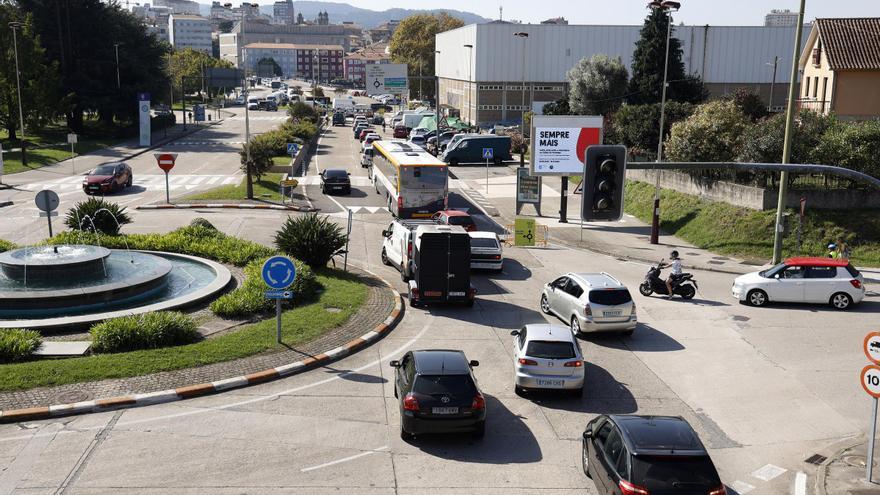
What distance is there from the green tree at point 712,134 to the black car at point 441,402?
90.3 ft

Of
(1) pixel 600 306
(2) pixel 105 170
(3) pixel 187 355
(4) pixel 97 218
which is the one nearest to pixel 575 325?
(1) pixel 600 306

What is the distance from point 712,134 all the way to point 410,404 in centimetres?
2925

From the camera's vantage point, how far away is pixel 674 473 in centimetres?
1025

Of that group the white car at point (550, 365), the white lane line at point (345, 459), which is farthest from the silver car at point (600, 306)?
the white lane line at point (345, 459)

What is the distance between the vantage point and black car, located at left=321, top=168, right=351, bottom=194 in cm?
4622

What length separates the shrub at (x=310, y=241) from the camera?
84.2 ft

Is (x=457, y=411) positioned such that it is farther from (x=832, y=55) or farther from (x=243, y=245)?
(x=832, y=55)

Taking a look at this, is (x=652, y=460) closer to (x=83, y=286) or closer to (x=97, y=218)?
(x=83, y=286)

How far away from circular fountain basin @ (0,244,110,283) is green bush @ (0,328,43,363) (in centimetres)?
384

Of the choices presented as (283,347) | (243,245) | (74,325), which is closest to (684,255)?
(243,245)

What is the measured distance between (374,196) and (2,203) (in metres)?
19.2

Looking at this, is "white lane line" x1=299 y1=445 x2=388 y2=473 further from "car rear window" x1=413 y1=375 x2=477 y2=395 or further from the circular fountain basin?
the circular fountain basin

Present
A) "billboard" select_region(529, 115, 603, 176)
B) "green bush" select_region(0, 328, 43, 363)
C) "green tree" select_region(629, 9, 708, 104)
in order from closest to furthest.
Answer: "green bush" select_region(0, 328, 43, 363) < "billboard" select_region(529, 115, 603, 176) < "green tree" select_region(629, 9, 708, 104)

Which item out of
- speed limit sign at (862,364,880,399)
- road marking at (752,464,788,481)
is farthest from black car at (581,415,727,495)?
speed limit sign at (862,364,880,399)
